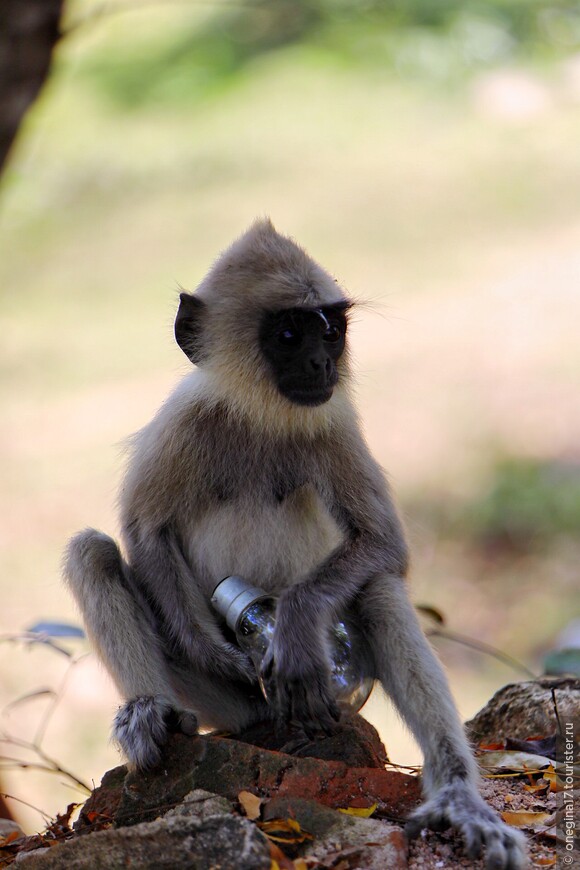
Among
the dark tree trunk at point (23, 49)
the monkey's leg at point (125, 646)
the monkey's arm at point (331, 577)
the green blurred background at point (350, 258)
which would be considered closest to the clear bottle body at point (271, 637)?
the monkey's arm at point (331, 577)

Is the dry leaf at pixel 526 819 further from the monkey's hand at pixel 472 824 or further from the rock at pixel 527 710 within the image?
the rock at pixel 527 710

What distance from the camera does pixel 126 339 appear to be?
1308 centimetres

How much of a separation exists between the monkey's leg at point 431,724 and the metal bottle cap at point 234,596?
13.8 inches

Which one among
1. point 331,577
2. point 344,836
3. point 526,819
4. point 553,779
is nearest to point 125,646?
point 331,577

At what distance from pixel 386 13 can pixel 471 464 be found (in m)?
8.78

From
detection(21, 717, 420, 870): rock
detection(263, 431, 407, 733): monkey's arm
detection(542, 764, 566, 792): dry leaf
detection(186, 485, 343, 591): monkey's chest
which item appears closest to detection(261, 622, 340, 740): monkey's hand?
detection(263, 431, 407, 733): monkey's arm

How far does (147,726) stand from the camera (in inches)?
138

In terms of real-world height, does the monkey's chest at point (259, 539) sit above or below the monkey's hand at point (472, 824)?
above

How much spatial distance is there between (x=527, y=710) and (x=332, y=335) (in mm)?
1564

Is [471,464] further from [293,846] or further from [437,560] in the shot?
[293,846]

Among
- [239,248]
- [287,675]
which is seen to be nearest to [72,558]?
[287,675]

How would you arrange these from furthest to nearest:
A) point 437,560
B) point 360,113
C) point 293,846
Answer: point 360,113 → point 437,560 → point 293,846

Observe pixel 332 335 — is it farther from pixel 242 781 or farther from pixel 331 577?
pixel 242 781

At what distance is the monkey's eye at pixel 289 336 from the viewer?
12.9 ft
